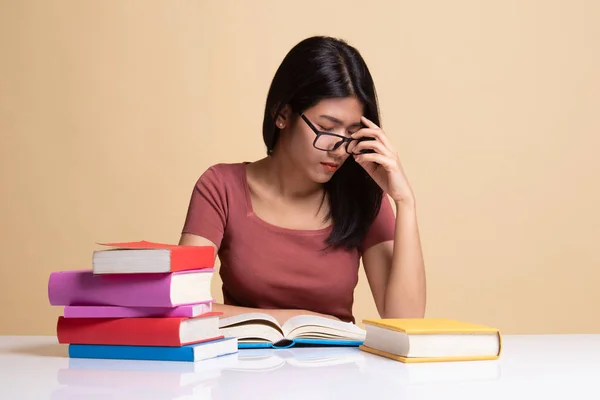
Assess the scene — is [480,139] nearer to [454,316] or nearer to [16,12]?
[454,316]


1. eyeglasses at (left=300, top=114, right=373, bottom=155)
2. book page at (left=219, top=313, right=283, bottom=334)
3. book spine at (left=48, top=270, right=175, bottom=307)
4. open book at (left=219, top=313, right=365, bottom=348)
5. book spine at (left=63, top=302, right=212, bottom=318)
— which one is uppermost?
eyeglasses at (left=300, top=114, right=373, bottom=155)

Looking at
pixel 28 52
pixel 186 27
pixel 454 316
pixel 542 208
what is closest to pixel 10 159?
pixel 28 52

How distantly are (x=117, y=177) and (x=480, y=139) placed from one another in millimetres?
1655

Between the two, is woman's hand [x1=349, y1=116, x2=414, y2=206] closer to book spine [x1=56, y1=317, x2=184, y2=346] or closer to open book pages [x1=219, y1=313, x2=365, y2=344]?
open book pages [x1=219, y1=313, x2=365, y2=344]

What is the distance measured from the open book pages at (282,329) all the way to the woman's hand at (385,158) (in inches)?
24.7

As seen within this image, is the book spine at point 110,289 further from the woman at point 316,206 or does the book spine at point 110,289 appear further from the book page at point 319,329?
the woman at point 316,206

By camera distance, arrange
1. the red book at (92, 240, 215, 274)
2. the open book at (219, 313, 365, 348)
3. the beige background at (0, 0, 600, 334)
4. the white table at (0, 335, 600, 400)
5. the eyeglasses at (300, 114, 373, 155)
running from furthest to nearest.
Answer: the beige background at (0, 0, 600, 334), the eyeglasses at (300, 114, 373, 155), the open book at (219, 313, 365, 348), the red book at (92, 240, 215, 274), the white table at (0, 335, 600, 400)

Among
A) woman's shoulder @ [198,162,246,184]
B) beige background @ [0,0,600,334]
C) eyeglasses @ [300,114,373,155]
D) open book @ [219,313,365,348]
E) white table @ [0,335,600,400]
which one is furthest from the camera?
beige background @ [0,0,600,334]

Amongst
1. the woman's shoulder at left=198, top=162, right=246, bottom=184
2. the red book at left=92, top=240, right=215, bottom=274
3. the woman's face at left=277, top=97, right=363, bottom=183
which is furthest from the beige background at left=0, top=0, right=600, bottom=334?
the red book at left=92, top=240, right=215, bottom=274

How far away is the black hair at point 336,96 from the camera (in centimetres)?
214

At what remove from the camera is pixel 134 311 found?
1.40m

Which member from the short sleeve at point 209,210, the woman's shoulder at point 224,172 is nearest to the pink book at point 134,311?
the short sleeve at point 209,210

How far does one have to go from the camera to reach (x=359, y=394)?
110 centimetres

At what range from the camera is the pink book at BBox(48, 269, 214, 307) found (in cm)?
136
